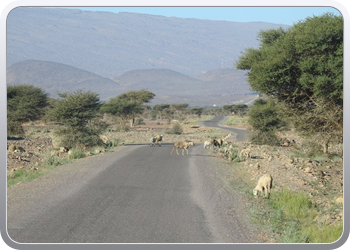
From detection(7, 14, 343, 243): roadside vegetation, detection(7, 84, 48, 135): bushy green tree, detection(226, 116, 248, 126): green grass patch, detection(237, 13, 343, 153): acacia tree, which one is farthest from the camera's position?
detection(226, 116, 248, 126): green grass patch

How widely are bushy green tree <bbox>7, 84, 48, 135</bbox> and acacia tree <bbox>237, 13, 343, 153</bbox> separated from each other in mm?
24066

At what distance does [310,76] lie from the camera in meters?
16.2

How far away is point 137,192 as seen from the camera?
38.0 feet

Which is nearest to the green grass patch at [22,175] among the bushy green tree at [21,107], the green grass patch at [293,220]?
the green grass patch at [293,220]

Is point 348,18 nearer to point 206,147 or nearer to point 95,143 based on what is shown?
point 206,147

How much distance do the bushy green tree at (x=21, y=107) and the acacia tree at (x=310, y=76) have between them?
79.0ft

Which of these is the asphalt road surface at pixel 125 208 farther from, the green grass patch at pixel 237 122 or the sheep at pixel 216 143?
the green grass patch at pixel 237 122

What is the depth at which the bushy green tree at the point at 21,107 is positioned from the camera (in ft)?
126

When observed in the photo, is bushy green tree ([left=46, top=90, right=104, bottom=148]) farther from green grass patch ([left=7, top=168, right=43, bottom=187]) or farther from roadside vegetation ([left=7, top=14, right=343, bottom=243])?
green grass patch ([left=7, top=168, right=43, bottom=187])

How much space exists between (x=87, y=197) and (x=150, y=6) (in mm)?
5897

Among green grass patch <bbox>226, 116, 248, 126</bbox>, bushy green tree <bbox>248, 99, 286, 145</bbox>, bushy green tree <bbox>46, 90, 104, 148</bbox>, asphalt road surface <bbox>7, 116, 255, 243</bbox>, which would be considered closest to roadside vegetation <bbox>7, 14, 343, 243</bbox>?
bushy green tree <bbox>46, 90, 104, 148</bbox>

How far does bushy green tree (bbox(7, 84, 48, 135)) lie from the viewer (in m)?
38.5

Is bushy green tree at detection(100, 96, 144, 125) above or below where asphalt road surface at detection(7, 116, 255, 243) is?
above
